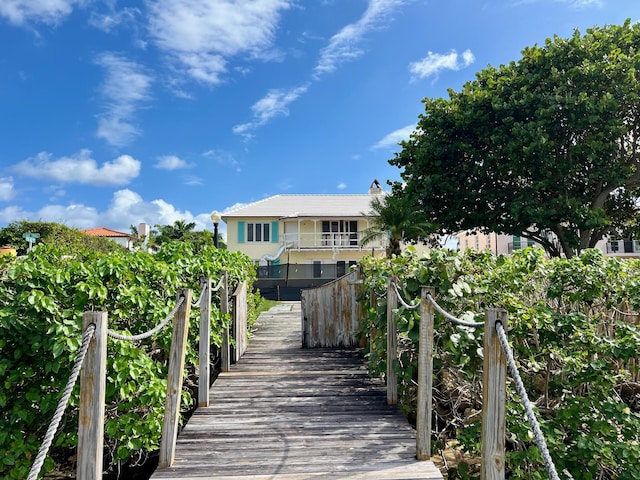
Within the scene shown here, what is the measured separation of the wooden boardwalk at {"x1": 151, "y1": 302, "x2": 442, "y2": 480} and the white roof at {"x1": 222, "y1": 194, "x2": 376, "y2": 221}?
24805 mm

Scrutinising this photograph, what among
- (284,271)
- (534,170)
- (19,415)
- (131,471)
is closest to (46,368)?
(19,415)

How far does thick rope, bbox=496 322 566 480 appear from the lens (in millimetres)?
1926

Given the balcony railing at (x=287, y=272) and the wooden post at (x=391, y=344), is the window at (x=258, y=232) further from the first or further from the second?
the wooden post at (x=391, y=344)

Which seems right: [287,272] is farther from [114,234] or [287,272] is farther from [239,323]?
[114,234]

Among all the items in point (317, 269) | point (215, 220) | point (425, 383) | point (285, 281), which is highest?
point (215, 220)

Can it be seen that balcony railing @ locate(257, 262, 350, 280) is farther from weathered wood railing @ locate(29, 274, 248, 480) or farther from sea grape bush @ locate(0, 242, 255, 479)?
sea grape bush @ locate(0, 242, 255, 479)

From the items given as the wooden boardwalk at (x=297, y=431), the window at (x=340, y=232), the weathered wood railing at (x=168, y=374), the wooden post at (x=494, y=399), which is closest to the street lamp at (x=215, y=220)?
the weathered wood railing at (x=168, y=374)

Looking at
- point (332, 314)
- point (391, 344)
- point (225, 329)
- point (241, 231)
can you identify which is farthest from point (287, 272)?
point (391, 344)

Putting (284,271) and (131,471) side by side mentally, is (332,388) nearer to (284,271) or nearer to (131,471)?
(131,471)

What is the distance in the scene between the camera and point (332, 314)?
7797 millimetres

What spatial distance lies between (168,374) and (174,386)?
0.13 metres

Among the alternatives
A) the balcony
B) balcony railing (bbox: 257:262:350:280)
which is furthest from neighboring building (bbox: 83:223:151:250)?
the balcony

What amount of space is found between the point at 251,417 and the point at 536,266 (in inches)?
144

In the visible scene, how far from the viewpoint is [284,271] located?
23.6m
